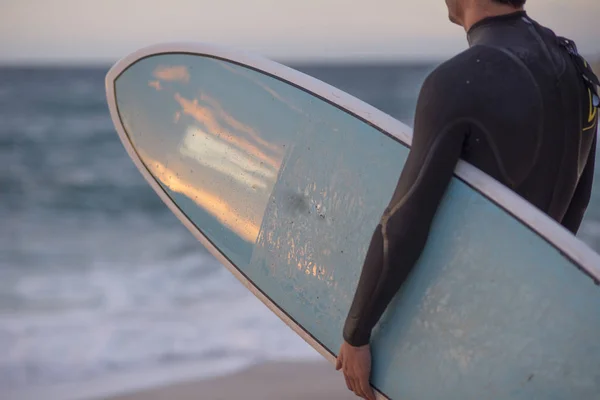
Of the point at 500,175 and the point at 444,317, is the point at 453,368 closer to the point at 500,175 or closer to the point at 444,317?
the point at 444,317

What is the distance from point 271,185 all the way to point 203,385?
5.81 ft

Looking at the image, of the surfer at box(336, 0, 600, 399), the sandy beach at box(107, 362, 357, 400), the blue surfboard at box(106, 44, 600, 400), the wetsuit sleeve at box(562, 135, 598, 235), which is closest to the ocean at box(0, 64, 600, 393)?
the sandy beach at box(107, 362, 357, 400)

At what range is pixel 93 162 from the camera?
12312 mm

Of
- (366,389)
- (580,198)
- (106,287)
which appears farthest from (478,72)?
(106,287)

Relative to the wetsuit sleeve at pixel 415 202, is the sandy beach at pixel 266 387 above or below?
below

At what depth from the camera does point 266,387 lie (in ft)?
10.8

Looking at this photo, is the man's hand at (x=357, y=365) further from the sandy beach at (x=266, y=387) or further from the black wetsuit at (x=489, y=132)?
the sandy beach at (x=266, y=387)

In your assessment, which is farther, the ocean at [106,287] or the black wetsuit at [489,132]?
the ocean at [106,287]

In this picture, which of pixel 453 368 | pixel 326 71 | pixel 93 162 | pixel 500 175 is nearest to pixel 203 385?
pixel 453 368

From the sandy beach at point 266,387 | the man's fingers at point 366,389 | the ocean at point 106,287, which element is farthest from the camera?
the ocean at point 106,287

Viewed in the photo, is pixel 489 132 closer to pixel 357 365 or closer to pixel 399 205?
pixel 399 205

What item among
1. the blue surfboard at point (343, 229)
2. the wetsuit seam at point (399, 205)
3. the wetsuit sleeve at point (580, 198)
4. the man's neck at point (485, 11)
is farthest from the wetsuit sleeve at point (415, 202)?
the wetsuit sleeve at point (580, 198)

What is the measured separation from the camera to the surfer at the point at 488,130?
1173 mm

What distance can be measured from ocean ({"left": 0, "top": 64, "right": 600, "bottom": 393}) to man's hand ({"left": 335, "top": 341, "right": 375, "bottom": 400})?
2.28 metres
